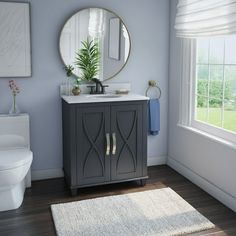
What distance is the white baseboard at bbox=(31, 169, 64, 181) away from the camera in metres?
3.48

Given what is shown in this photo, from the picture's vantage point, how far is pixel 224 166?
290cm

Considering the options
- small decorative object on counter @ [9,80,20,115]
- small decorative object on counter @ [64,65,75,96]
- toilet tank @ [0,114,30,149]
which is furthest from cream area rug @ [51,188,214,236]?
small decorative object on counter @ [64,65,75,96]

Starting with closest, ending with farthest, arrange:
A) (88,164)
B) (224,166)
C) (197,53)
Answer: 1. (224,166)
2. (88,164)
3. (197,53)

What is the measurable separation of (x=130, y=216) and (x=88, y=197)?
544 millimetres

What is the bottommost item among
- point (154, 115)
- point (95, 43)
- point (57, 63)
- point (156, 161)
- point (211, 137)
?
point (156, 161)

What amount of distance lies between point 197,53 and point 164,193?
Result: 1.40 meters

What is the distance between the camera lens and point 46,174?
352 centimetres

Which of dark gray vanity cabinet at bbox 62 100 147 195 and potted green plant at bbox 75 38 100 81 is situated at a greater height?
potted green plant at bbox 75 38 100 81

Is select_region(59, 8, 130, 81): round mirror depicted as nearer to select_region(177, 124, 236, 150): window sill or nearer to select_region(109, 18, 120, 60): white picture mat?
select_region(109, 18, 120, 60): white picture mat

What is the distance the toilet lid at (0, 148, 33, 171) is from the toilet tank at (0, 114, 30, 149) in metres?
0.11

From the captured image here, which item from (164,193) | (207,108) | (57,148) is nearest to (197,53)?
(207,108)

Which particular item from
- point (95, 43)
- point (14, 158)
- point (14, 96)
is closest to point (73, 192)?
point (14, 158)

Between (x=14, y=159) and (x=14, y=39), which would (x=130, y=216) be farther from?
(x=14, y=39)

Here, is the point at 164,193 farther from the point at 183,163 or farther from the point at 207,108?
the point at 207,108
